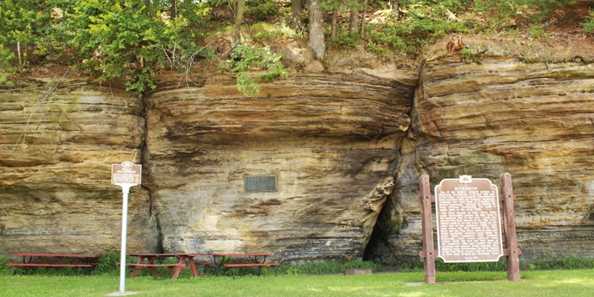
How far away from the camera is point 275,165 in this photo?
15117mm

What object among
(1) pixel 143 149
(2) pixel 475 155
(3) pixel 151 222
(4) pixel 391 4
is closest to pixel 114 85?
(1) pixel 143 149

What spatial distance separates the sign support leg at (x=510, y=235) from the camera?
1062 centimetres

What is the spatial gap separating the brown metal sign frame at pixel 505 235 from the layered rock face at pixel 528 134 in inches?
141

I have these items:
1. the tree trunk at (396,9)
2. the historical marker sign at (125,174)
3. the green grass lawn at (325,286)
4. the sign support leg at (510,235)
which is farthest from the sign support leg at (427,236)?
the tree trunk at (396,9)

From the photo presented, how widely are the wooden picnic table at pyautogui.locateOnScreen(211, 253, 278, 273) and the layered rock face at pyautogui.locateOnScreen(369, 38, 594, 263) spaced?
5.18 m

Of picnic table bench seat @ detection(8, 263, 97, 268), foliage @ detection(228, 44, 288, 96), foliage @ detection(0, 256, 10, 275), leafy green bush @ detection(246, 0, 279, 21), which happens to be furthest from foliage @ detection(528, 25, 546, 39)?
foliage @ detection(0, 256, 10, 275)

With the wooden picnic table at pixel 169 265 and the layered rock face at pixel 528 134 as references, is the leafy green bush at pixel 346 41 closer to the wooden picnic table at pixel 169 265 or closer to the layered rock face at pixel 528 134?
the layered rock face at pixel 528 134

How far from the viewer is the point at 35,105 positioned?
46.8 feet

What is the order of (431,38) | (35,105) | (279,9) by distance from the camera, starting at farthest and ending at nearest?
1. (279,9)
2. (431,38)
3. (35,105)

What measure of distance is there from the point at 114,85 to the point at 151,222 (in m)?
3.83

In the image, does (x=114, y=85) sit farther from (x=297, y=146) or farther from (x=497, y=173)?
(x=497, y=173)

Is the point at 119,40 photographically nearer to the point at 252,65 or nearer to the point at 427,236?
the point at 252,65

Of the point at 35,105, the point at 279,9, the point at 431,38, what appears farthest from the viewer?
the point at 279,9

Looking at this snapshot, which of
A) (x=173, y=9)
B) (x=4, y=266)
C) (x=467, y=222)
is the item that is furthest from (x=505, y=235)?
(x=4, y=266)
